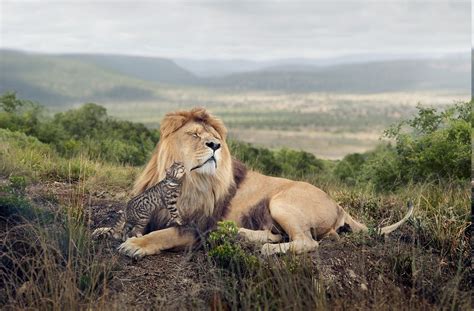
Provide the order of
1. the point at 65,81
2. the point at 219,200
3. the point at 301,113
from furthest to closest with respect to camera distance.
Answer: the point at 65,81 → the point at 301,113 → the point at 219,200

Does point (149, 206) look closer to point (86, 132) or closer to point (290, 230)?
point (290, 230)

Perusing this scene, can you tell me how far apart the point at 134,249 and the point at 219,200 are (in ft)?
2.68

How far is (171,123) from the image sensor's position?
574 cm

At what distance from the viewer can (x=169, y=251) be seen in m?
5.84

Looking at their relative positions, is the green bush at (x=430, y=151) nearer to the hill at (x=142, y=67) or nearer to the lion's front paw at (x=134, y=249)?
the lion's front paw at (x=134, y=249)

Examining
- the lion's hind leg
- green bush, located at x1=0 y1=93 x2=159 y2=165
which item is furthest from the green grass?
green bush, located at x1=0 y1=93 x2=159 y2=165

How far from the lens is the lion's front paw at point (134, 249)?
5.66 metres

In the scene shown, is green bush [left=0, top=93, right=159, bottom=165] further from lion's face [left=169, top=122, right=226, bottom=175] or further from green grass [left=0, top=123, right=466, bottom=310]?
lion's face [left=169, top=122, right=226, bottom=175]

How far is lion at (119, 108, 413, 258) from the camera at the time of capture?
18.5 feet

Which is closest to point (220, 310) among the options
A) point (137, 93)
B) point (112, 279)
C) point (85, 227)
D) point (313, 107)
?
point (112, 279)

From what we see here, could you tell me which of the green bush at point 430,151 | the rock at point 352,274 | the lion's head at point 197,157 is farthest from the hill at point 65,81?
the rock at point 352,274

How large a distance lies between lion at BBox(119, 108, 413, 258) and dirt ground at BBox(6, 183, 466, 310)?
0.14m

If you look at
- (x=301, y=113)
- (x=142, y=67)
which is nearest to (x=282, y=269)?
(x=301, y=113)

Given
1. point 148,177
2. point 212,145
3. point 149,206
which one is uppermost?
point 212,145
